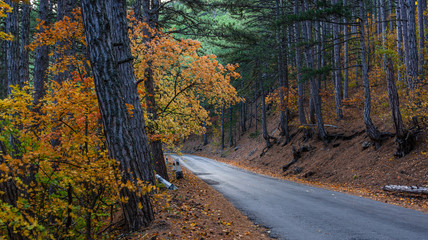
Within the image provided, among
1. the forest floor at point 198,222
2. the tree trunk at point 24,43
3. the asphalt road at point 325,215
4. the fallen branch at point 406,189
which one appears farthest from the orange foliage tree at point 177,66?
the fallen branch at point 406,189

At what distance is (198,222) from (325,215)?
3374 mm

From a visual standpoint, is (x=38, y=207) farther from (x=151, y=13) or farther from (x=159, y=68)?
(x=151, y=13)

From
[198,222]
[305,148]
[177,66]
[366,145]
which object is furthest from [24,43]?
[366,145]

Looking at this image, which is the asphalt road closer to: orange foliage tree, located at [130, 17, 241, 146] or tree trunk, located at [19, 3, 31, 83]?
orange foliage tree, located at [130, 17, 241, 146]

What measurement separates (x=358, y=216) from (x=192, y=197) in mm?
5048

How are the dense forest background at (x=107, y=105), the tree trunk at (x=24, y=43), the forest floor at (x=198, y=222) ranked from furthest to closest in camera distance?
the tree trunk at (x=24, y=43) → the forest floor at (x=198, y=222) → the dense forest background at (x=107, y=105)

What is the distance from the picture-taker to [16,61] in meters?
8.87

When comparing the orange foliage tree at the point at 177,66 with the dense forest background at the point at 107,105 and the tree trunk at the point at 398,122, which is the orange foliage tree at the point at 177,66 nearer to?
the dense forest background at the point at 107,105

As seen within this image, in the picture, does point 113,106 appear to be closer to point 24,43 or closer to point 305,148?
point 24,43

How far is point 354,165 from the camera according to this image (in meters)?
12.9

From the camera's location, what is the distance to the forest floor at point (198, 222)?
5102 millimetres

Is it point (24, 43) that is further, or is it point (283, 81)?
point (283, 81)

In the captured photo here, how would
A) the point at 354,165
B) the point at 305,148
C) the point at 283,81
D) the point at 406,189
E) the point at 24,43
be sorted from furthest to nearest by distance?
the point at 283,81
the point at 305,148
the point at 354,165
the point at 24,43
the point at 406,189

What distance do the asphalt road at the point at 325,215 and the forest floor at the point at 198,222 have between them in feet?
1.40
